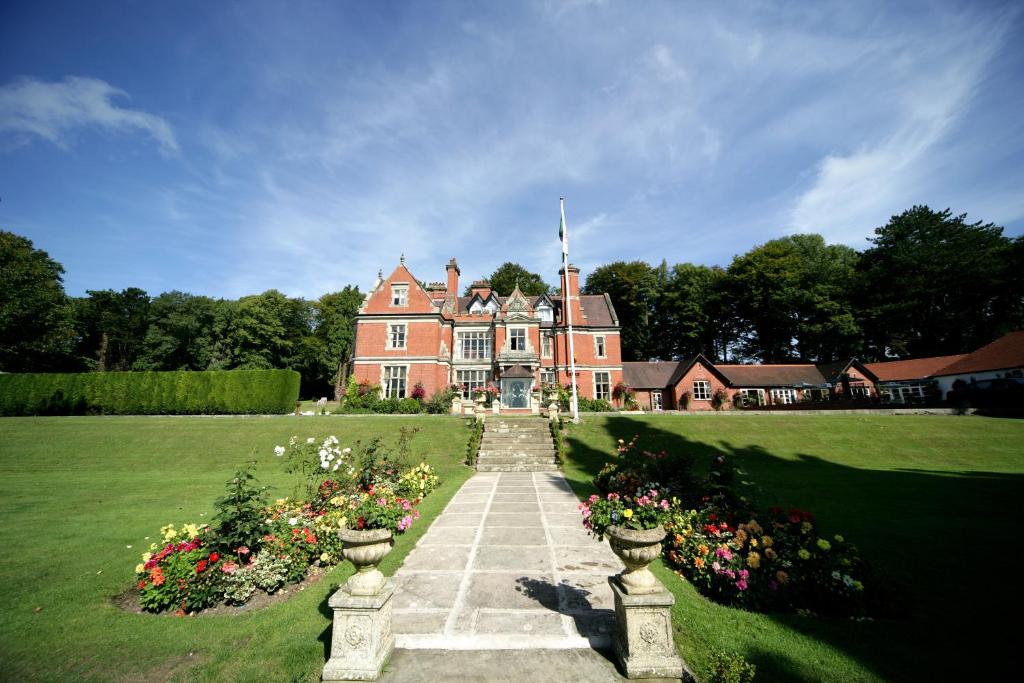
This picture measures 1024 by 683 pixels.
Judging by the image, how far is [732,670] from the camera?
3.76 meters

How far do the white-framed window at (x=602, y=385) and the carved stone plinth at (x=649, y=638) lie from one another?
30.7 metres

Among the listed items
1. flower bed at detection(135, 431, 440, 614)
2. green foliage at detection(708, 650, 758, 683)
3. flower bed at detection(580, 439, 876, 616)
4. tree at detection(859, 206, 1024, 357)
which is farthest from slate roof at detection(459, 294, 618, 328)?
tree at detection(859, 206, 1024, 357)

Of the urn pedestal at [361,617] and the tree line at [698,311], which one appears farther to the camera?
the tree line at [698,311]

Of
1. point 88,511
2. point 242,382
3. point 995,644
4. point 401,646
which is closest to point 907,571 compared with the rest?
point 995,644

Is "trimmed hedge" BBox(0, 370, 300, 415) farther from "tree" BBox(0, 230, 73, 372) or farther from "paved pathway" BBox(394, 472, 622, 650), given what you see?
"paved pathway" BBox(394, 472, 622, 650)

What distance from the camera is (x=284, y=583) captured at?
618cm

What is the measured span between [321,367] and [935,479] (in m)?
57.6

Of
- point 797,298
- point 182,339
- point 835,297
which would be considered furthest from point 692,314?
point 182,339

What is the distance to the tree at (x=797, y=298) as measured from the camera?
45688 millimetres

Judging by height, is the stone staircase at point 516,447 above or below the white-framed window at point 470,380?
below

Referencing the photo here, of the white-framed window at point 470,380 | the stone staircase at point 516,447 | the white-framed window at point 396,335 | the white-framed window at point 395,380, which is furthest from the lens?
the white-framed window at point 470,380

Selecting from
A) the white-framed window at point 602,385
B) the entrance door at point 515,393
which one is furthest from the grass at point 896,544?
the white-framed window at point 602,385

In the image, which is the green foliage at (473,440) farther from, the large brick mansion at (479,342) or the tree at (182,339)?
the tree at (182,339)

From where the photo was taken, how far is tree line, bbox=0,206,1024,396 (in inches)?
1530
